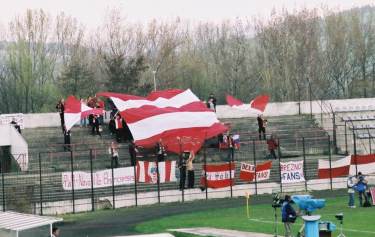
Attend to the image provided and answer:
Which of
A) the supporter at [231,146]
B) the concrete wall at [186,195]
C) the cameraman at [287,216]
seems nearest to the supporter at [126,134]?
the supporter at [231,146]

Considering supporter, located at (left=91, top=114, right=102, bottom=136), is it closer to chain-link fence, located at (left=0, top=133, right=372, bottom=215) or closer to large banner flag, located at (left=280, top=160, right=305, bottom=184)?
chain-link fence, located at (left=0, top=133, right=372, bottom=215)

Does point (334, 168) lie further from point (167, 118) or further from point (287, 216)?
point (287, 216)

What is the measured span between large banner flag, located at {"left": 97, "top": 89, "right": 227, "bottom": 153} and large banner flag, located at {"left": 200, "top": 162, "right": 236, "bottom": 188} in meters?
5.74

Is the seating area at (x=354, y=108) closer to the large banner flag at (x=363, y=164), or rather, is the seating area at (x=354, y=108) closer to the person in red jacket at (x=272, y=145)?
the person in red jacket at (x=272, y=145)

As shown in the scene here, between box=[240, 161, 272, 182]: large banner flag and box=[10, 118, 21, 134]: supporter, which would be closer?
box=[240, 161, 272, 182]: large banner flag

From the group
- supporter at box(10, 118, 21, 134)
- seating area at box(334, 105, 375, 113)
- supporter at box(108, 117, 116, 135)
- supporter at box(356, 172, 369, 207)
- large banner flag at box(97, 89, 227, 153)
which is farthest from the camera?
seating area at box(334, 105, 375, 113)

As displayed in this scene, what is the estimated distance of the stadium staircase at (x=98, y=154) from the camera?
38281mm

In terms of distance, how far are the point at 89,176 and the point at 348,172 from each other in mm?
13622

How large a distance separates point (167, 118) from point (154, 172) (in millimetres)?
8880

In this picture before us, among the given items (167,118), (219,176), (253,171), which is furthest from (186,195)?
(167,118)

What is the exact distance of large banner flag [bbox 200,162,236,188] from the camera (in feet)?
132

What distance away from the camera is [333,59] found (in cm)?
9406

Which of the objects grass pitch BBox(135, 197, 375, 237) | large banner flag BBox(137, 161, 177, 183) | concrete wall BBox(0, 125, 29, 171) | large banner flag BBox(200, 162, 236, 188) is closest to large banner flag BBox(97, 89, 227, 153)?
concrete wall BBox(0, 125, 29, 171)

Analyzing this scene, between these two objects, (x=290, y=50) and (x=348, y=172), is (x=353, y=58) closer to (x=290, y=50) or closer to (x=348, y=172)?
(x=290, y=50)
